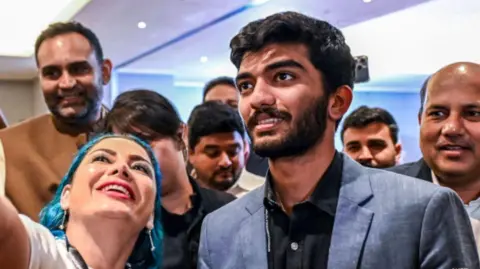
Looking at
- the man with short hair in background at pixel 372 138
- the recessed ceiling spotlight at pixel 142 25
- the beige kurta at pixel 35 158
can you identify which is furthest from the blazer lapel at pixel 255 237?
the recessed ceiling spotlight at pixel 142 25

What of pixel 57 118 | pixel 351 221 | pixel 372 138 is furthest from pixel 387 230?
pixel 372 138

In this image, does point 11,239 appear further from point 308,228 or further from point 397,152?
point 397,152

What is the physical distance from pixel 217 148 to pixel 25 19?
214 inches

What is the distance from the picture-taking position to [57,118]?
231cm

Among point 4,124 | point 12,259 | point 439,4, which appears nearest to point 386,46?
point 439,4

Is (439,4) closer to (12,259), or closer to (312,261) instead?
Answer: (312,261)

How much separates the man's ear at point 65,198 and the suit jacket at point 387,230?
1.47ft

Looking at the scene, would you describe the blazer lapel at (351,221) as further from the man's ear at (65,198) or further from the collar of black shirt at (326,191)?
the man's ear at (65,198)

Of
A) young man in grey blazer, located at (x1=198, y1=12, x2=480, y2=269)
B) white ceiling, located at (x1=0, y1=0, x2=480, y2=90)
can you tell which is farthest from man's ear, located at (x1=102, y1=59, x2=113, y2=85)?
white ceiling, located at (x1=0, y1=0, x2=480, y2=90)

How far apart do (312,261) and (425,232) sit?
0.26 m

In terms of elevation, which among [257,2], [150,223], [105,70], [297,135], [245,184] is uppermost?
[257,2]

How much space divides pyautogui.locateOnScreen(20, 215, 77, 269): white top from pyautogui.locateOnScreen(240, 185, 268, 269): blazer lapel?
446 millimetres

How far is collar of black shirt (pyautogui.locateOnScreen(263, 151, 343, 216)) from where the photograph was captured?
1.50 m

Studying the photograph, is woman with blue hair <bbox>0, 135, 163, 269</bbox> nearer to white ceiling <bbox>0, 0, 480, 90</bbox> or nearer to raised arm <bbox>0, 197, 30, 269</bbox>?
raised arm <bbox>0, 197, 30, 269</bbox>
